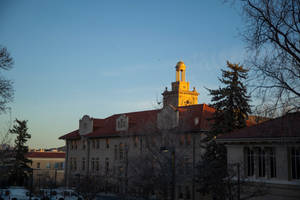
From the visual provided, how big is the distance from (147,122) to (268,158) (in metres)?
17.8

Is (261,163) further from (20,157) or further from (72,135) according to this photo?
(20,157)

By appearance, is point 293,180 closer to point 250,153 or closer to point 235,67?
point 250,153

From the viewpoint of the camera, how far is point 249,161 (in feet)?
82.4

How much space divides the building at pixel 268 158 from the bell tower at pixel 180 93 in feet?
131

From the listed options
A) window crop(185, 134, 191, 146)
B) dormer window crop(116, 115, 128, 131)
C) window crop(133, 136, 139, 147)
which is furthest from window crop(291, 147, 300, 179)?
dormer window crop(116, 115, 128, 131)

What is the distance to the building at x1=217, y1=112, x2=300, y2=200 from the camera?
2231 cm

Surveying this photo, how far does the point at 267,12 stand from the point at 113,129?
38.5m

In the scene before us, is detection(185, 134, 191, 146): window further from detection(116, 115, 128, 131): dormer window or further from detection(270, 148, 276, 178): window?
detection(270, 148, 276, 178): window

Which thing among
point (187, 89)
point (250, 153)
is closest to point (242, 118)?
point (250, 153)

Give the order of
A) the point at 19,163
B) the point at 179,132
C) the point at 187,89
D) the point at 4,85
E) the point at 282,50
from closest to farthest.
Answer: the point at 282,50 < the point at 4,85 < the point at 179,132 < the point at 19,163 < the point at 187,89

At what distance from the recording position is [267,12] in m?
15.2

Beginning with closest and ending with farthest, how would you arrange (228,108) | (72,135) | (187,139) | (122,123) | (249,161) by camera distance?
(249,161), (228,108), (187,139), (122,123), (72,135)

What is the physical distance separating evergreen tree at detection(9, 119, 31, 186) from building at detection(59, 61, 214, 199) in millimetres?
8583

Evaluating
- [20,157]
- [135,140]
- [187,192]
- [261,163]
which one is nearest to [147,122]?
[135,140]
